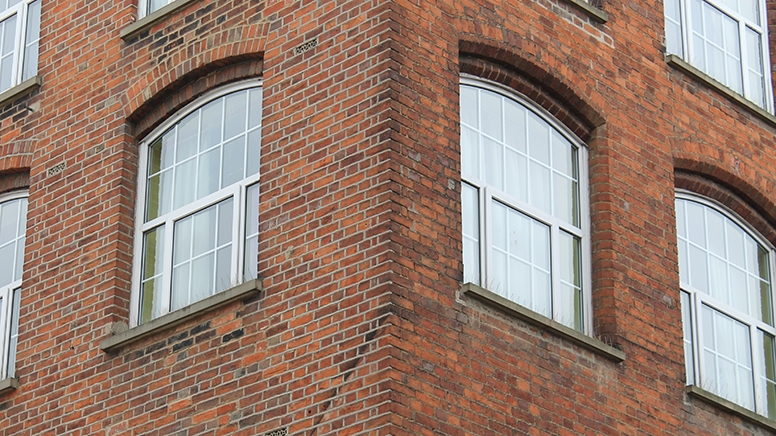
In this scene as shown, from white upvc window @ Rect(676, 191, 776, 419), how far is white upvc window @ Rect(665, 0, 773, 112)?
173cm

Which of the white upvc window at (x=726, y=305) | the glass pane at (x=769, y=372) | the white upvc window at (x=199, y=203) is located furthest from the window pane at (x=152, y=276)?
the glass pane at (x=769, y=372)

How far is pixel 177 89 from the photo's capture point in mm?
14438

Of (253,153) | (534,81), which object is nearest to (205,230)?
(253,153)

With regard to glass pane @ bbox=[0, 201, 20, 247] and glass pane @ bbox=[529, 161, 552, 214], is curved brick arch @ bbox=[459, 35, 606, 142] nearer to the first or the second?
glass pane @ bbox=[529, 161, 552, 214]

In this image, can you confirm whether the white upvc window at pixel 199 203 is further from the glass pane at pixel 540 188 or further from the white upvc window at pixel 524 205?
the glass pane at pixel 540 188

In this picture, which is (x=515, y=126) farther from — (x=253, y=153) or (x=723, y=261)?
(x=723, y=261)

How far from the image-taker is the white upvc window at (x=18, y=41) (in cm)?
1636

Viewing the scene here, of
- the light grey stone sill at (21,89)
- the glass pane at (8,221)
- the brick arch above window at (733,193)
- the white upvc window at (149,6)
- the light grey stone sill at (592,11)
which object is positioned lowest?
the glass pane at (8,221)

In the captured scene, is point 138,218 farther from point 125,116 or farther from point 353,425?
point 353,425

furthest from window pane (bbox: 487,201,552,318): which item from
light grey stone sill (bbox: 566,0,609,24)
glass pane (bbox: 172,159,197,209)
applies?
glass pane (bbox: 172,159,197,209)

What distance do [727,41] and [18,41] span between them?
25.3 ft

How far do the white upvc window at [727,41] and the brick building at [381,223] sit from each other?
0.13 m

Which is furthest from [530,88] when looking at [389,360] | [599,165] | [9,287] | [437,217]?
[9,287]

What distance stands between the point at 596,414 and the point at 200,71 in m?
4.71
